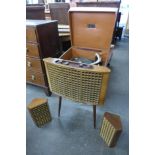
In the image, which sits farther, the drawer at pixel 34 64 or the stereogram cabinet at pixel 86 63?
the drawer at pixel 34 64

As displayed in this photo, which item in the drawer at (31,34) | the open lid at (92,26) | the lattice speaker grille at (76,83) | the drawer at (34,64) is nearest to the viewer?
the lattice speaker grille at (76,83)

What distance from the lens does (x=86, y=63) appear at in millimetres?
1371

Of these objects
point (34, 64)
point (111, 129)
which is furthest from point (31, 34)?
point (111, 129)

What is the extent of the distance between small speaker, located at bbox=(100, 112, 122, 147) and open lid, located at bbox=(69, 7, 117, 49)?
0.70m

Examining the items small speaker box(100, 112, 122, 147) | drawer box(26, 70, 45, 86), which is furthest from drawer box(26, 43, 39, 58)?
small speaker box(100, 112, 122, 147)

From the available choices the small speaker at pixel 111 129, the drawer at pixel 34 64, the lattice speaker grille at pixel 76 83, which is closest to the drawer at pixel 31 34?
the drawer at pixel 34 64

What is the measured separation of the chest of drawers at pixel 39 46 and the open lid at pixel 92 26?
0.28 meters

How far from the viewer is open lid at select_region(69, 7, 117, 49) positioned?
1296 millimetres

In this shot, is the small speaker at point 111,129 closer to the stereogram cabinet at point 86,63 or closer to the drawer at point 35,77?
the stereogram cabinet at point 86,63

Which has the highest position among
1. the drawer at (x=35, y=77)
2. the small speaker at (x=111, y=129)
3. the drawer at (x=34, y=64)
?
the drawer at (x=34, y=64)

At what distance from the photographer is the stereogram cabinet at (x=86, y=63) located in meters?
1.01
